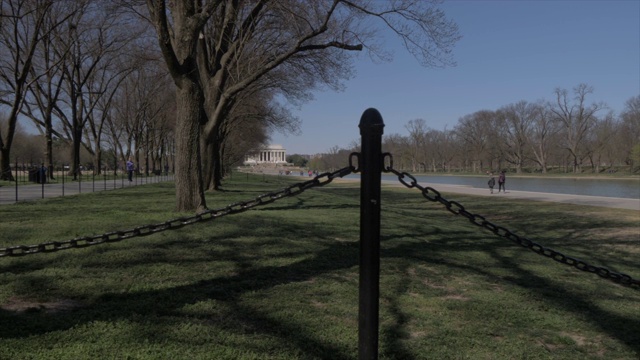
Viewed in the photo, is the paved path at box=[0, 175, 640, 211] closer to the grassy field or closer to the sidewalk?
the sidewalk

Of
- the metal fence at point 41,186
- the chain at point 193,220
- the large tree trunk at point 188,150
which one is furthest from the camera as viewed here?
the metal fence at point 41,186

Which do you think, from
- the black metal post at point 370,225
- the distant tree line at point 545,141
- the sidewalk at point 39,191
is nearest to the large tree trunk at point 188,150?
the sidewalk at point 39,191

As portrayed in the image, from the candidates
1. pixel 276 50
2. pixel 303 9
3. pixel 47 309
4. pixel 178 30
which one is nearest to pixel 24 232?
pixel 47 309

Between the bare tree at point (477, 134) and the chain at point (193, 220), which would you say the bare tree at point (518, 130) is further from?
the chain at point (193, 220)

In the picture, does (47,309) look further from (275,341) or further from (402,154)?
(402,154)

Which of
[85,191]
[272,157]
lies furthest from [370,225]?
[272,157]

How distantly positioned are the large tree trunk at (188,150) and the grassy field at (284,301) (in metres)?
2.63

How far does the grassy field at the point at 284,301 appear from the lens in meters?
3.71

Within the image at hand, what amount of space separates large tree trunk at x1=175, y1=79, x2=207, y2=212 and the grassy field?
8.63ft

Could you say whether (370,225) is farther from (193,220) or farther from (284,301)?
(284,301)

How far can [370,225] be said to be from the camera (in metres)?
2.62

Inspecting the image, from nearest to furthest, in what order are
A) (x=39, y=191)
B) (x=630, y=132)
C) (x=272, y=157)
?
(x=39, y=191) < (x=630, y=132) < (x=272, y=157)

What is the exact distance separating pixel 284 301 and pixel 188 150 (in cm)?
745

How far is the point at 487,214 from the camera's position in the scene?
19953mm
